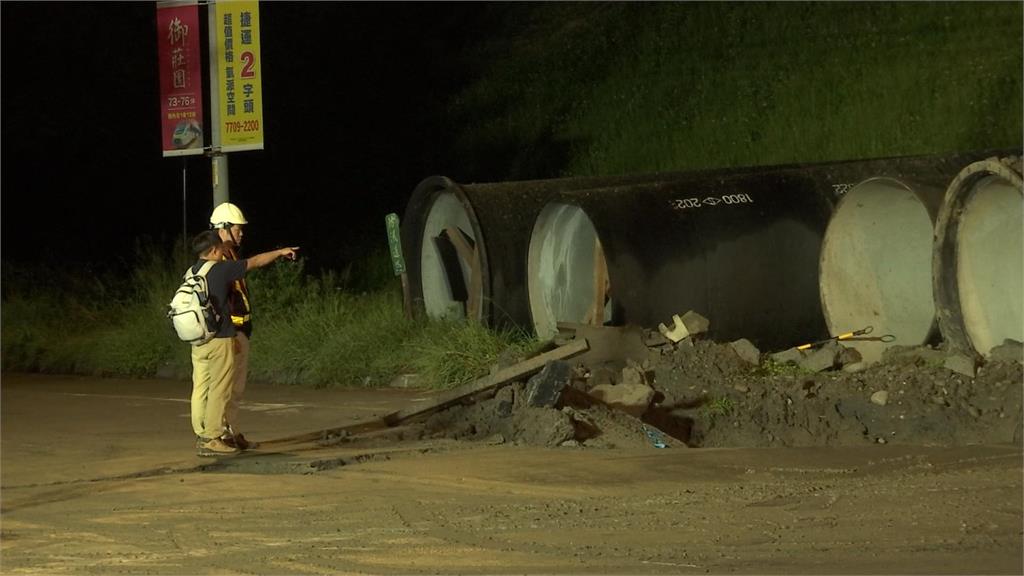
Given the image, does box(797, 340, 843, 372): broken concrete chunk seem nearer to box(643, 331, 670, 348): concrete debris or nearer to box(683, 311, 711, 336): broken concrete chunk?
box(683, 311, 711, 336): broken concrete chunk

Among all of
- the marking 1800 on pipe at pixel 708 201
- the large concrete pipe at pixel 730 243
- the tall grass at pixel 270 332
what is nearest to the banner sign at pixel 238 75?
the tall grass at pixel 270 332

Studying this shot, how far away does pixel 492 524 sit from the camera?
9.19 meters

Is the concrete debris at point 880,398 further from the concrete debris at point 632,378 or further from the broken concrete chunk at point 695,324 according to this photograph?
the broken concrete chunk at point 695,324

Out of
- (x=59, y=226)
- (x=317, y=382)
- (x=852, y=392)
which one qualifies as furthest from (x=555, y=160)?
(x=852, y=392)

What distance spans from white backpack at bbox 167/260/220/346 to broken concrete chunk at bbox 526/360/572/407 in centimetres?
238

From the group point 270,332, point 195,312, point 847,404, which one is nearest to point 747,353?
point 847,404

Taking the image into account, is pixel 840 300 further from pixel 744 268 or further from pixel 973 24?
pixel 973 24

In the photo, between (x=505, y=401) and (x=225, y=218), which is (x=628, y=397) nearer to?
(x=505, y=401)

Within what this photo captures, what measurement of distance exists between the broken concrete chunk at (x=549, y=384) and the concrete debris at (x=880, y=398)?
7.58 ft

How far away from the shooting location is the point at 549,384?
12.3 meters

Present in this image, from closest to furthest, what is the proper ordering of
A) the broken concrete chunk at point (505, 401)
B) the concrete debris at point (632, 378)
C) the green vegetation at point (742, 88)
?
the broken concrete chunk at point (505, 401)
the concrete debris at point (632, 378)
the green vegetation at point (742, 88)

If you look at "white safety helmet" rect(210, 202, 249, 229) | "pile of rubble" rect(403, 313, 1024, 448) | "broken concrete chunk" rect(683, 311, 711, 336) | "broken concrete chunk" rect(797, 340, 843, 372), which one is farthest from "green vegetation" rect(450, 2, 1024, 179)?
Result: "white safety helmet" rect(210, 202, 249, 229)

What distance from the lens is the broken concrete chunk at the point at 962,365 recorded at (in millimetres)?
12656

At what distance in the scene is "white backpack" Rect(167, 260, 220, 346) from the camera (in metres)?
11.5
